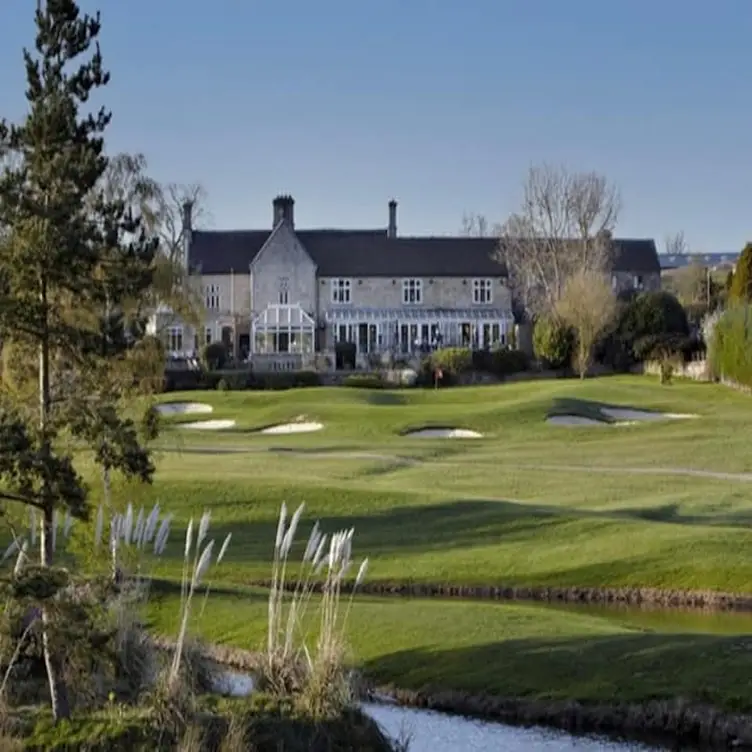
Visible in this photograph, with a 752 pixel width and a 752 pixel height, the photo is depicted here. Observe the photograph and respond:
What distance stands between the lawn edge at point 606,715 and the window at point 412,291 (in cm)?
9269

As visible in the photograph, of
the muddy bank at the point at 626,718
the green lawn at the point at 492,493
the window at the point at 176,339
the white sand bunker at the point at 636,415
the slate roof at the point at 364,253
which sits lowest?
the muddy bank at the point at 626,718

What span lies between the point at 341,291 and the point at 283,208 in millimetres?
7851

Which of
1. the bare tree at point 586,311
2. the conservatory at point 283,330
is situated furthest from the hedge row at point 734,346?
the conservatory at point 283,330

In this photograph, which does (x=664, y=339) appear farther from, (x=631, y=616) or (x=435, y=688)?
(x=435, y=688)

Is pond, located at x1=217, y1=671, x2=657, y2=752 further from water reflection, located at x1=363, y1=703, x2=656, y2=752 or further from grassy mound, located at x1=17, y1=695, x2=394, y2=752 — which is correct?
grassy mound, located at x1=17, y1=695, x2=394, y2=752

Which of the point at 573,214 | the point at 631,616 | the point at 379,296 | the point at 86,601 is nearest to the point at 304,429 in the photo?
the point at 631,616

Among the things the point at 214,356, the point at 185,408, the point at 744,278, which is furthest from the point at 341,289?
the point at 185,408

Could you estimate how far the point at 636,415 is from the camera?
207 feet

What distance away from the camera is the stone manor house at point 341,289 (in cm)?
10969

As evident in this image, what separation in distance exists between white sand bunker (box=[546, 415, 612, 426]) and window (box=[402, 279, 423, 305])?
52480 millimetres

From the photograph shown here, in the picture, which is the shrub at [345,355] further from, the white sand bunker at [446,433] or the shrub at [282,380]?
the white sand bunker at [446,433]

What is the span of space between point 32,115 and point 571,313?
77139mm

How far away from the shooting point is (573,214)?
12500 cm

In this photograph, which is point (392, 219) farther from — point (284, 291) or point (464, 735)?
point (464, 735)
